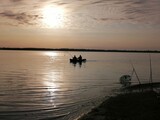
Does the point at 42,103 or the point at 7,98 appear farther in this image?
the point at 7,98

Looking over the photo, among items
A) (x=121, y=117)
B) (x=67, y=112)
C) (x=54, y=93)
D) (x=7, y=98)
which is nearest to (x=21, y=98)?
(x=7, y=98)

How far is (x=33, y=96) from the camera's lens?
23.7m

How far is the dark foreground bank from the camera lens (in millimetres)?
15508

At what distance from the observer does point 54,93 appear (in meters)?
26.0

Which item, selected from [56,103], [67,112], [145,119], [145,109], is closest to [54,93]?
[56,103]

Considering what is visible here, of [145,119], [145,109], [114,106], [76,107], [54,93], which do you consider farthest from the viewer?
[54,93]

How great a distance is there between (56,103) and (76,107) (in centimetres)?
187

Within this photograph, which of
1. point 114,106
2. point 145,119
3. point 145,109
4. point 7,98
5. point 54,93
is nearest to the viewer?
point 145,119

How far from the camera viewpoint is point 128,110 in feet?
56.9

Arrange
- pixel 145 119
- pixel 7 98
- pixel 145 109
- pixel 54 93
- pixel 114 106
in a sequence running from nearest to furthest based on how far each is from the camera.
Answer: pixel 145 119
pixel 145 109
pixel 114 106
pixel 7 98
pixel 54 93

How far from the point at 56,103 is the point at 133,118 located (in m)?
7.56

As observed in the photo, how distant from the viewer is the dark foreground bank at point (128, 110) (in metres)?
15.5

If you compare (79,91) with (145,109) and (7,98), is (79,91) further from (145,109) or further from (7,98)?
(145,109)

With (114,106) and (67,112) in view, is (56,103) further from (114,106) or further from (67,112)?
(114,106)
